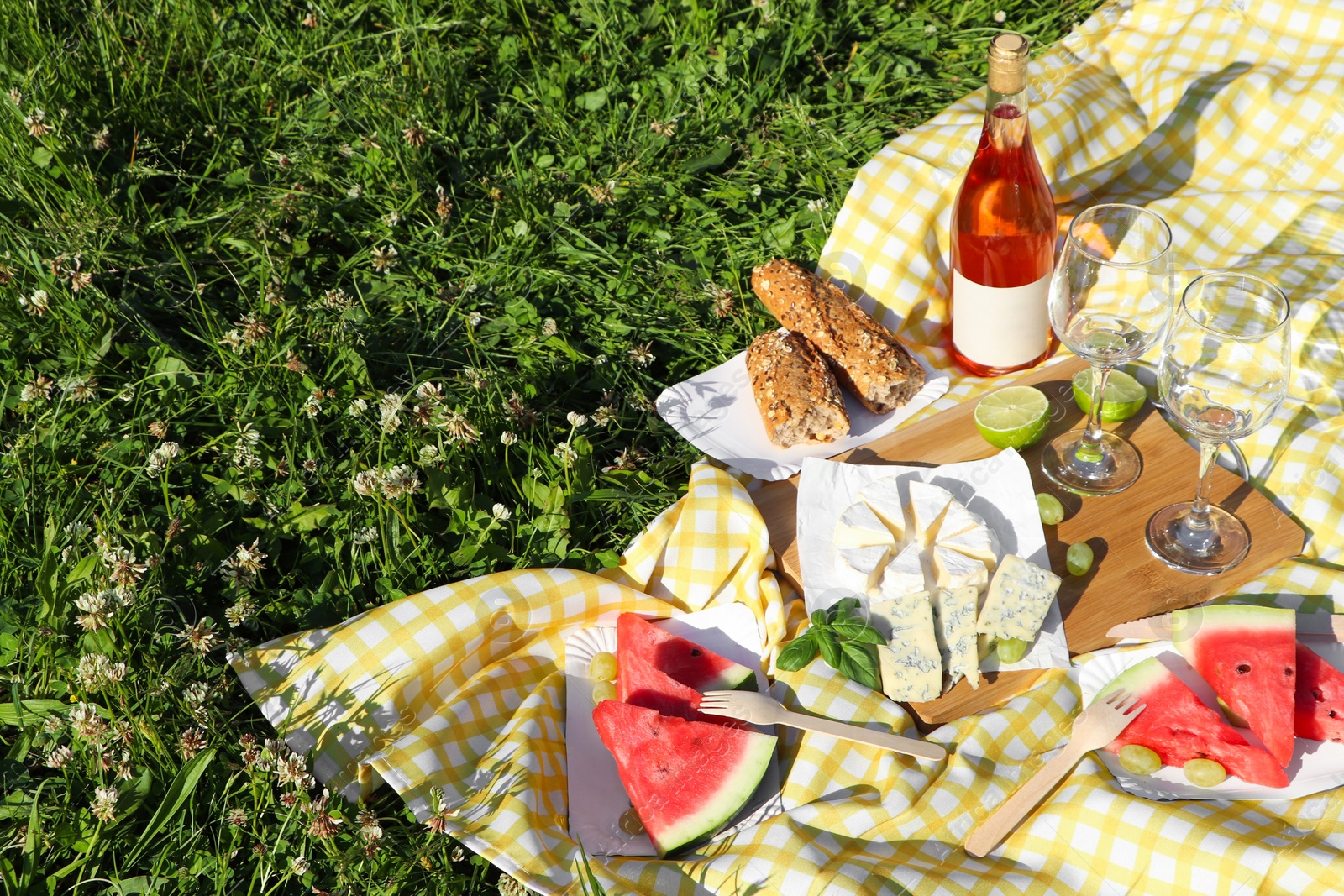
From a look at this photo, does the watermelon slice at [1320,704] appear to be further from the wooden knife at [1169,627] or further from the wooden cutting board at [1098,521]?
the wooden cutting board at [1098,521]

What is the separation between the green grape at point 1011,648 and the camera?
2.53m

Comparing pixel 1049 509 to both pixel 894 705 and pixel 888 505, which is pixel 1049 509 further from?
pixel 894 705

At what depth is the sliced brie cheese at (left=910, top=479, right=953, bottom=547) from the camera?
8.70 ft

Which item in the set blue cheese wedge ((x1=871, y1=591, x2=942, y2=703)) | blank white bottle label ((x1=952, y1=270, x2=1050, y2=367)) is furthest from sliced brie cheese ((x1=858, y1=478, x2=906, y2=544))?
blank white bottle label ((x1=952, y1=270, x2=1050, y2=367))

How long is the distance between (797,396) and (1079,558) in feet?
2.87

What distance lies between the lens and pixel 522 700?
2.75m

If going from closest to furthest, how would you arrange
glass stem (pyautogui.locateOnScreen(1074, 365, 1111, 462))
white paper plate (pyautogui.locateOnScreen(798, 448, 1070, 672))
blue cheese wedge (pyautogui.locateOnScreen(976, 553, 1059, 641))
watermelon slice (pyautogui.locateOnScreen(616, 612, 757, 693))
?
blue cheese wedge (pyautogui.locateOnScreen(976, 553, 1059, 641)) → watermelon slice (pyautogui.locateOnScreen(616, 612, 757, 693)) → white paper plate (pyautogui.locateOnScreen(798, 448, 1070, 672)) → glass stem (pyautogui.locateOnScreen(1074, 365, 1111, 462))

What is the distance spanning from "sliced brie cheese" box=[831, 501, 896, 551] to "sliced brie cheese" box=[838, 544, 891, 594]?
0.02 metres

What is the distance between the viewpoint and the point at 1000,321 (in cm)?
312

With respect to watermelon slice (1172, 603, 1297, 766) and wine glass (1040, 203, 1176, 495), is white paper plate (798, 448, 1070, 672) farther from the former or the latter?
watermelon slice (1172, 603, 1297, 766)

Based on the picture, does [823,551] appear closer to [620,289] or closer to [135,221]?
[620,289]

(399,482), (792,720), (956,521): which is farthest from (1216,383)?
(399,482)

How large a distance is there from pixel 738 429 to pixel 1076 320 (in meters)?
1.03

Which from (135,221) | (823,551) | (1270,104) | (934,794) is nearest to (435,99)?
(135,221)
